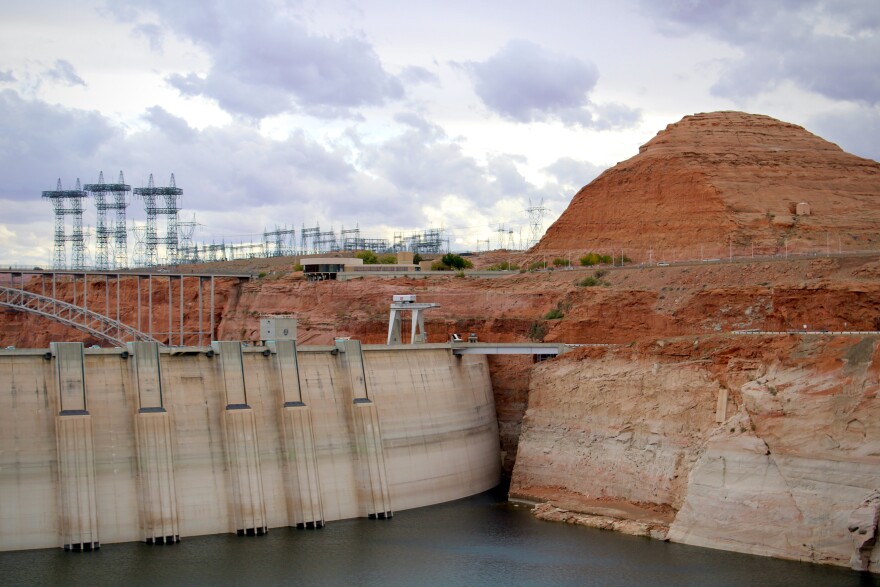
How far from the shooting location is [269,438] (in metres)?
61.8

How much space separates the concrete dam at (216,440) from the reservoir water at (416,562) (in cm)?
162

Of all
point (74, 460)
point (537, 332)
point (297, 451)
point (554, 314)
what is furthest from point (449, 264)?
point (74, 460)

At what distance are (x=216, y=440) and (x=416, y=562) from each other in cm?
1336

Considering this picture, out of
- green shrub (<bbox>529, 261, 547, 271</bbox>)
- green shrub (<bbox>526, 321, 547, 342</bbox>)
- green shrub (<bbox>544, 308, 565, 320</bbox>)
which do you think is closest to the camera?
green shrub (<bbox>544, 308, 565, 320</bbox>)

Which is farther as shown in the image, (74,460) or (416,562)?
(74,460)

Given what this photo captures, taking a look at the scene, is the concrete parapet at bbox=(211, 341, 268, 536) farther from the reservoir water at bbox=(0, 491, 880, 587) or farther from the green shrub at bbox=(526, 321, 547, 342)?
the green shrub at bbox=(526, 321, 547, 342)

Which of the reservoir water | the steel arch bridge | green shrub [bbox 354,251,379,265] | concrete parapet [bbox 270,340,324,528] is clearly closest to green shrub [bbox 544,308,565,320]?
the reservoir water

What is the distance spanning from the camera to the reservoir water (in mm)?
50156

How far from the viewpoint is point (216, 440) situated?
196ft

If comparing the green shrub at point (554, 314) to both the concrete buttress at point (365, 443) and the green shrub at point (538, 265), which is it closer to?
the green shrub at point (538, 265)

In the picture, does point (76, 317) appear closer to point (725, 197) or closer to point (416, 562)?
point (416, 562)

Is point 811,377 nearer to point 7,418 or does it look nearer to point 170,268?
point 7,418

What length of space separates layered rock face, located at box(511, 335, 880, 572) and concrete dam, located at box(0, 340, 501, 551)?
25.9 feet

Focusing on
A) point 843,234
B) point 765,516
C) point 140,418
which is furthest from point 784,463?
point 843,234
